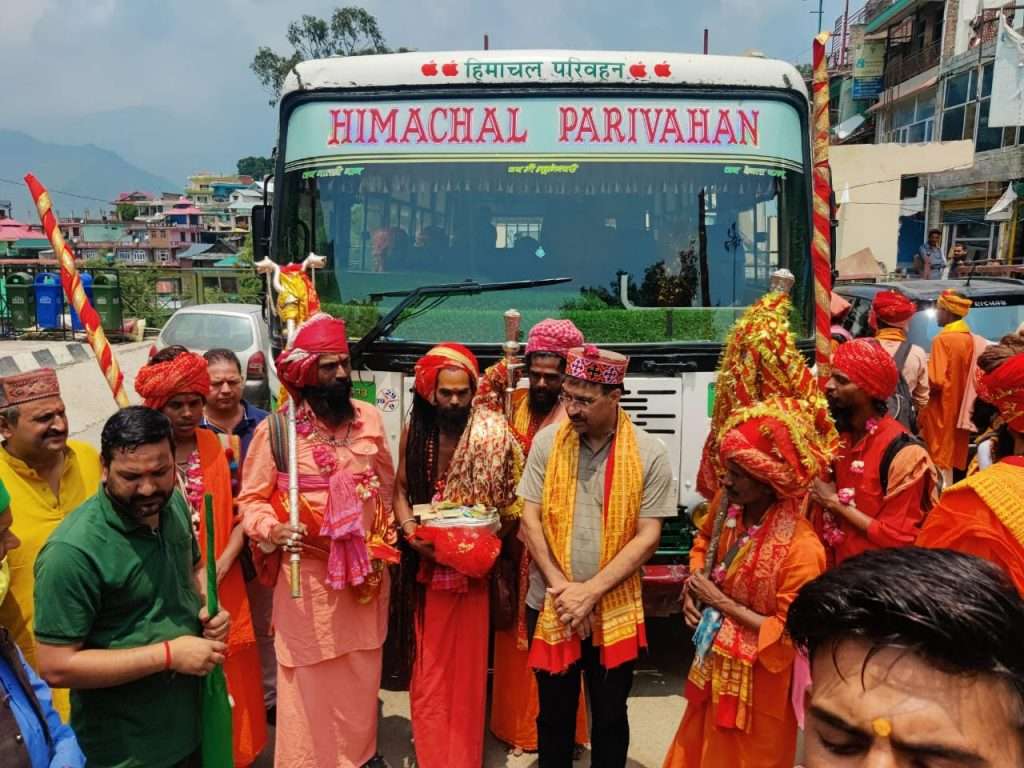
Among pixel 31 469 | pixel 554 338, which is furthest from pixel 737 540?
pixel 31 469

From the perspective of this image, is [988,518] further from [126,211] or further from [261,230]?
[126,211]

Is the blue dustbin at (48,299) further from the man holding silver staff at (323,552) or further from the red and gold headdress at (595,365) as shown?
the red and gold headdress at (595,365)

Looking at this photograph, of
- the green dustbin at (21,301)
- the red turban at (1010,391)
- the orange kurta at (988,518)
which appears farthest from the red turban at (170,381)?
the green dustbin at (21,301)

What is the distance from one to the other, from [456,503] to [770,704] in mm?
1306

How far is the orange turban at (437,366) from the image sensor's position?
10.2ft

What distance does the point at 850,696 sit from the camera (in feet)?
3.51

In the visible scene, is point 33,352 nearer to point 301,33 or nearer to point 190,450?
point 190,450

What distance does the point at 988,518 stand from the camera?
6.47 ft

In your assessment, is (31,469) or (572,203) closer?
(31,469)

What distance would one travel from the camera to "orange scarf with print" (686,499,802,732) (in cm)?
241

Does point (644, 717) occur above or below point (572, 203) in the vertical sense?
below

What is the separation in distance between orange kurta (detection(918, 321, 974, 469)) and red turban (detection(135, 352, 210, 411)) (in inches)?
223

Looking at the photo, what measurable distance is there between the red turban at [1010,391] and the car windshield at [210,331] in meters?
9.11

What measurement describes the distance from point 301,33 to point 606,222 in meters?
38.0
